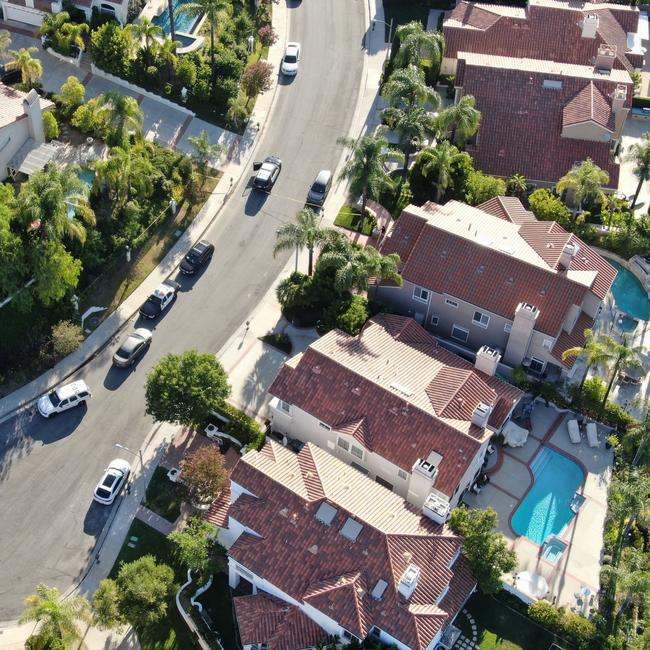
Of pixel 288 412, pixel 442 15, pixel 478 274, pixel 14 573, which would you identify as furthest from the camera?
pixel 442 15

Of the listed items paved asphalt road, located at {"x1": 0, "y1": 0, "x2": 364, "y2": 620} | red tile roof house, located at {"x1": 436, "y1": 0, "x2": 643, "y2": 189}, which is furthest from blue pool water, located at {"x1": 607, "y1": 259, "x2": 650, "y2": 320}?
paved asphalt road, located at {"x1": 0, "y1": 0, "x2": 364, "y2": 620}

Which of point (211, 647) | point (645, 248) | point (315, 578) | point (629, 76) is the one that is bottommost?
point (211, 647)

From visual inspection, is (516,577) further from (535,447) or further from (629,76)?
(629,76)

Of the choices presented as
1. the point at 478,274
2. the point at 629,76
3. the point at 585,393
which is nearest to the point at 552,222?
the point at 478,274

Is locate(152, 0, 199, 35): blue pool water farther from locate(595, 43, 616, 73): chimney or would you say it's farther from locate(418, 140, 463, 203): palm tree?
locate(595, 43, 616, 73): chimney

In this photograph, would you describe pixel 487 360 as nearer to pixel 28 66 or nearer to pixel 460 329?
pixel 460 329
